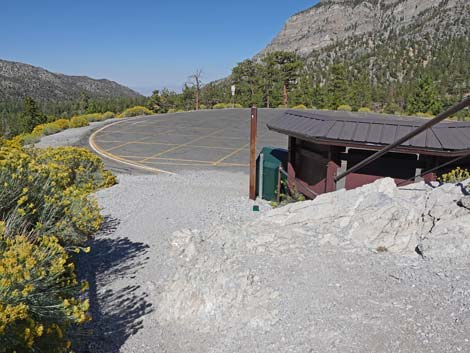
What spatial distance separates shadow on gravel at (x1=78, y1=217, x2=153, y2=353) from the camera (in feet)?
14.2

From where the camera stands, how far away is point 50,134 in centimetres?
2383

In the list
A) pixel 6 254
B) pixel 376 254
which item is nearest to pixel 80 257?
pixel 6 254

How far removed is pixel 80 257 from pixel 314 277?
13.3 ft

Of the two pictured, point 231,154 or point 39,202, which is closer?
point 39,202

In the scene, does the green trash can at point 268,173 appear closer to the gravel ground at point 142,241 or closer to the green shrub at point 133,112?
the gravel ground at point 142,241

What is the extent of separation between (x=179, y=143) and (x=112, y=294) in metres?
15.4

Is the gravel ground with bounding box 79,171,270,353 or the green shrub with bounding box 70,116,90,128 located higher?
the green shrub with bounding box 70,116,90,128

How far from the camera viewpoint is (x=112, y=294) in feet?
17.3

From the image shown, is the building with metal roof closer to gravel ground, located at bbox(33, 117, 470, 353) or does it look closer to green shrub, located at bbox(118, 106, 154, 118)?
gravel ground, located at bbox(33, 117, 470, 353)

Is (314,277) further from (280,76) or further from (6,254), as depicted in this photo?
(280,76)

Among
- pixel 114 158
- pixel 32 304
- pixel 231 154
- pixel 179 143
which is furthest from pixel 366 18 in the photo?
pixel 32 304

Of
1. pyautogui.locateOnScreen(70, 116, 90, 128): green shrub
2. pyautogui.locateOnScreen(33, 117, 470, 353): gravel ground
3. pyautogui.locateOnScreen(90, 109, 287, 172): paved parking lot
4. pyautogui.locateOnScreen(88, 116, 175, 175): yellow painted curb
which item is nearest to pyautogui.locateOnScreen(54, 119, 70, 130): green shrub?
pyautogui.locateOnScreen(70, 116, 90, 128): green shrub

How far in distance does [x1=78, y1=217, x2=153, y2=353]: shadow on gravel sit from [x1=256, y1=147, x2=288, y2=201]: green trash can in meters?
4.08

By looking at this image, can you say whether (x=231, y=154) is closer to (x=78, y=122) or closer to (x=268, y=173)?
(x=268, y=173)
